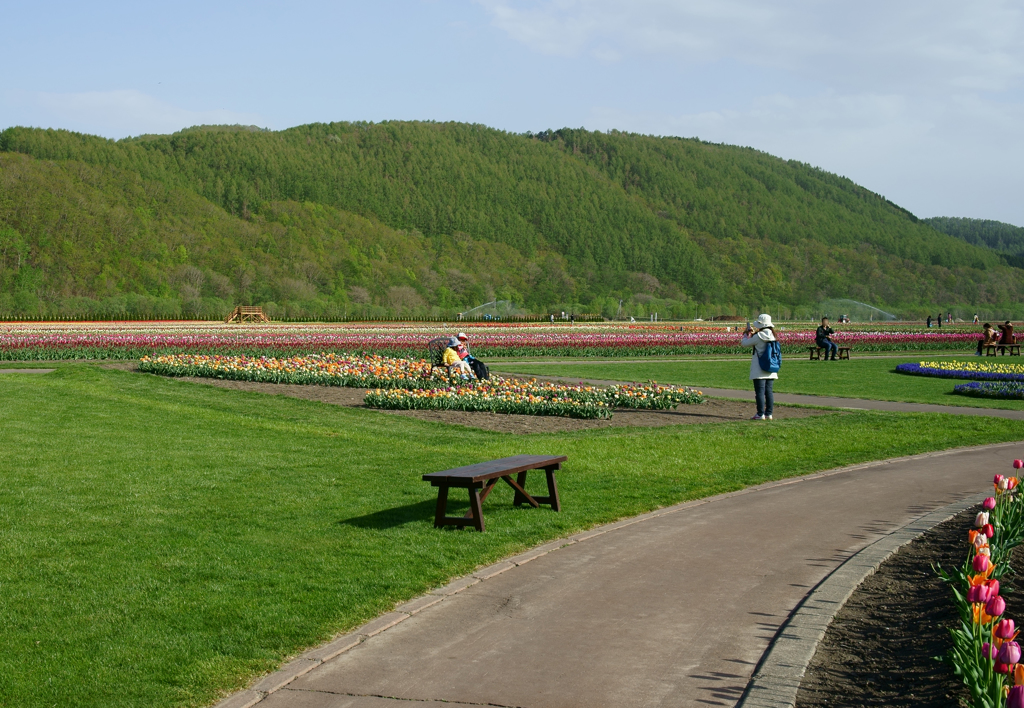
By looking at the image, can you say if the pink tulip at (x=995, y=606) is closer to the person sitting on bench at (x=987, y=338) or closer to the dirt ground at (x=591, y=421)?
the dirt ground at (x=591, y=421)

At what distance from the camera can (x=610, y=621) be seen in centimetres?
480

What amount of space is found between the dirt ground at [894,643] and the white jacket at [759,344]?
7.62m

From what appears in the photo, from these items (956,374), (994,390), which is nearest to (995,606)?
(994,390)

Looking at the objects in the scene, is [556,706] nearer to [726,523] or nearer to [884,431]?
[726,523]

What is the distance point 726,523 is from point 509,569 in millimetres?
2071

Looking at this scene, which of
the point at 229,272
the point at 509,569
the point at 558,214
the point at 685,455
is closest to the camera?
the point at 509,569

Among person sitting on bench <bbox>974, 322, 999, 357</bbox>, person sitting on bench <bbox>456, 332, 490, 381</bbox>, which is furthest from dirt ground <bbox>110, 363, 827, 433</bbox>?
person sitting on bench <bbox>974, 322, 999, 357</bbox>

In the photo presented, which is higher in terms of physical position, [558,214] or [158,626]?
[558,214]

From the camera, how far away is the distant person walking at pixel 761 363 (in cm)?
1343

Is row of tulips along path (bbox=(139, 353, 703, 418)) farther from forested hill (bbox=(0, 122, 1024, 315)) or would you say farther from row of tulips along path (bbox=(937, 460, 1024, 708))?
forested hill (bbox=(0, 122, 1024, 315))

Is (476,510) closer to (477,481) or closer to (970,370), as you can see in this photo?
(477,481)

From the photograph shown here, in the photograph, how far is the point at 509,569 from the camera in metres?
5.79

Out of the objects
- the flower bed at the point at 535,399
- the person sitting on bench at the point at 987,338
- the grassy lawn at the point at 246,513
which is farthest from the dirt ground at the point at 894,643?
A: the person sitting on bench at the point at 987,338

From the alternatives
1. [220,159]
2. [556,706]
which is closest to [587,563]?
[556,706]
